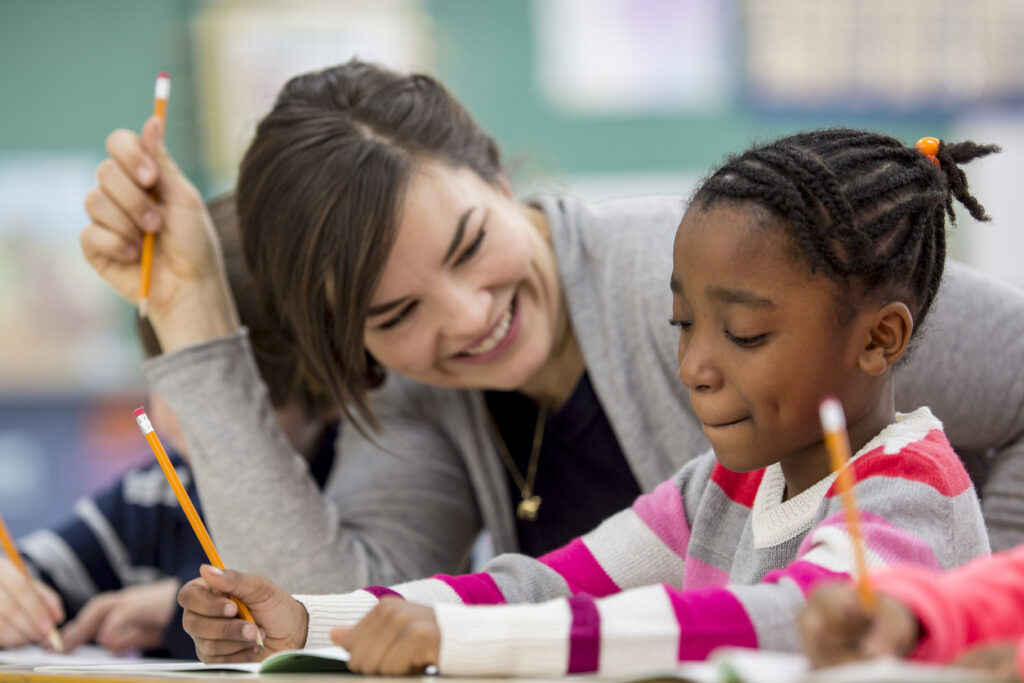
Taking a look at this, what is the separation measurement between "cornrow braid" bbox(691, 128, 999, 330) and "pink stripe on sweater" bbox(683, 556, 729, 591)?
21cm

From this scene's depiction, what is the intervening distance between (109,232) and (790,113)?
2.36 m

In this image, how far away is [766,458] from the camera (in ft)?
2.21

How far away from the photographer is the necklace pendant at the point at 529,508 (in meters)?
1.19

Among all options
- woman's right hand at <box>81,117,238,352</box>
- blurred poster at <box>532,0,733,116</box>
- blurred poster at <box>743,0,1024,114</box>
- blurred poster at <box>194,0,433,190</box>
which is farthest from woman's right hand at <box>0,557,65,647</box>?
blurred poster at <box>743,0,1024,114</box>

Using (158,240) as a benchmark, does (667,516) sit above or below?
below

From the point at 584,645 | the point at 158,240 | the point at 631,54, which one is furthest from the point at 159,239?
the point at 631,54

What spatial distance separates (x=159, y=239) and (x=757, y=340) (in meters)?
0.76

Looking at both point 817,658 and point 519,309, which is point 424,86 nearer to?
point 519,309

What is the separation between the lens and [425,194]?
3.27ft

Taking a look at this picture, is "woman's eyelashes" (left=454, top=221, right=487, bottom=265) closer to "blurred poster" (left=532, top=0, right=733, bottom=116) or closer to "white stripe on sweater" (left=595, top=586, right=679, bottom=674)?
"white stripe on sweater" (left=595, top=586, right=679, bottom=674)

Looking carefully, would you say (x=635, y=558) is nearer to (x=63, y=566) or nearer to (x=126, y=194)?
(x=126, y=194)

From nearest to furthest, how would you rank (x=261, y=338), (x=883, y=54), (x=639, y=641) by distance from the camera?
(x=639, y=641) → (x=261, y=338) → (x=883, y=54)

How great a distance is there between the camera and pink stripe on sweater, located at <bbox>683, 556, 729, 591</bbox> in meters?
0.75

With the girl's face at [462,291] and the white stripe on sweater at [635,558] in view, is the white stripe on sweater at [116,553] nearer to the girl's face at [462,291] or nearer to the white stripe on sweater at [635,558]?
the girl's face at [462,291]
